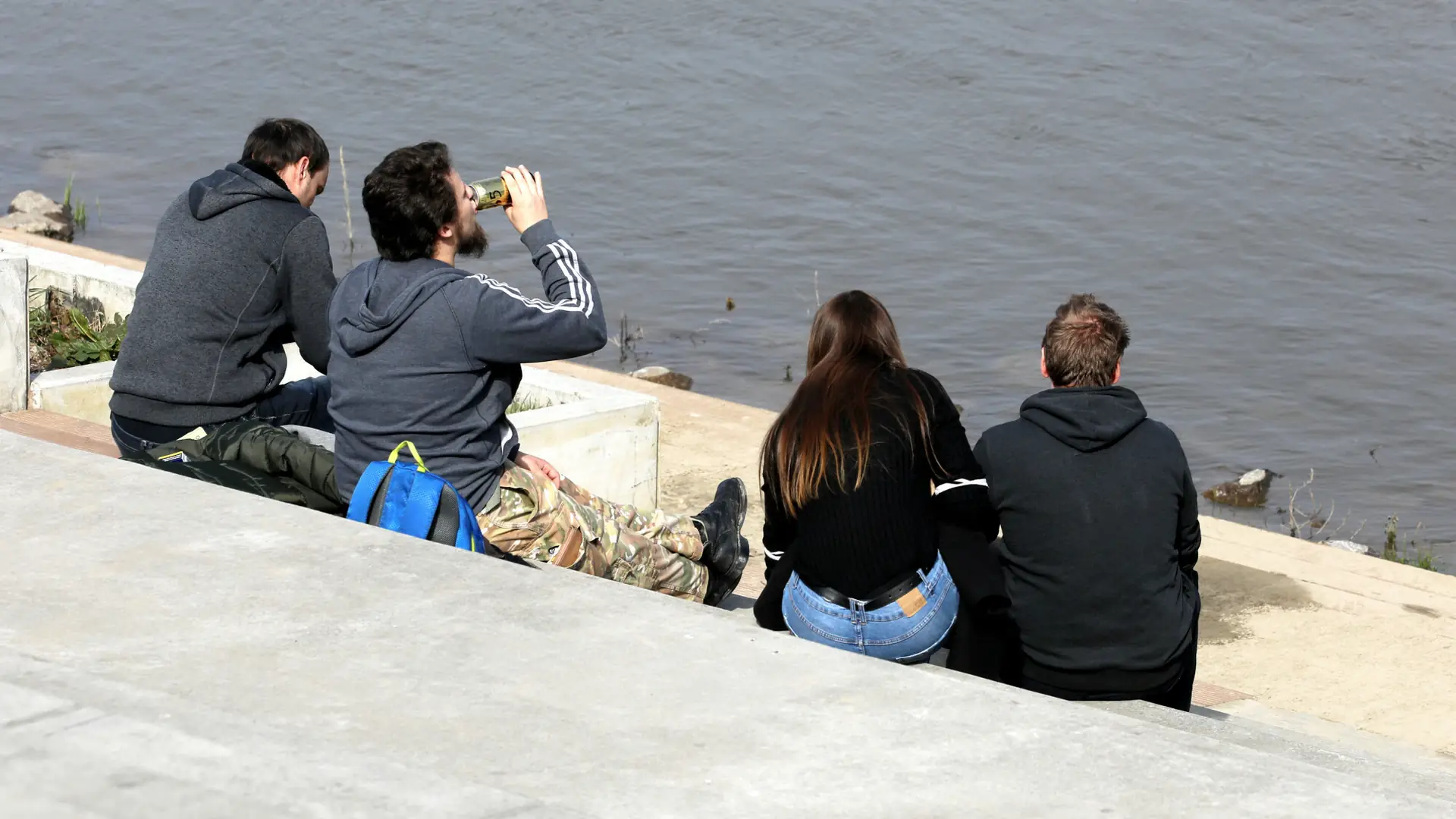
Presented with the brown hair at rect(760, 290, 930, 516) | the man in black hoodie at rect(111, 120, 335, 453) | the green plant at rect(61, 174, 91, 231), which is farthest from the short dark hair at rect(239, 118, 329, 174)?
the green plant at rect(61, 174, 91, 231)

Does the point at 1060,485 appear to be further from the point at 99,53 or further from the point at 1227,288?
the point at 99,53

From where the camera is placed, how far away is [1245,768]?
2.90m

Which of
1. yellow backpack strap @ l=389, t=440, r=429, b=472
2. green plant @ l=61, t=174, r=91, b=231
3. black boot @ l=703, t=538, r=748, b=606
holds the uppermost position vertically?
yellow backpack strap @ l=389, t=440, r=429, b=472

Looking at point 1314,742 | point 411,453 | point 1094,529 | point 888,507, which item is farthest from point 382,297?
point 1314,742

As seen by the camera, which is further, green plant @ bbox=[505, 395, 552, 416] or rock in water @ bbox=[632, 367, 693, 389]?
rock in water @ bbox=[632, 367, 693, 389]

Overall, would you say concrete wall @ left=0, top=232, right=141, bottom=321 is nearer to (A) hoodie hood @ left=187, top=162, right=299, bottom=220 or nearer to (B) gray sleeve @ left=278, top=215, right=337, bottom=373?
(A) hoodie hood @ left=187, top=162, right=299, bottom=220

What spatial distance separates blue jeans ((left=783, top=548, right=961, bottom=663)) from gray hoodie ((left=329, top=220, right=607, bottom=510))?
836 millimetres

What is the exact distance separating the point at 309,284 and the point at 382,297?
27.9 inches

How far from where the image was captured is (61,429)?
6254 millimetres

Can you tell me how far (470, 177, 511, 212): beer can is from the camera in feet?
14.8

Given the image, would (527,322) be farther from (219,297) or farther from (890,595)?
(219,297)

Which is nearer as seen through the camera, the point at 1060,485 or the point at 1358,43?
the point at 1060,485

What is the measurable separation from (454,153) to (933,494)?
A: 14810 millimetres

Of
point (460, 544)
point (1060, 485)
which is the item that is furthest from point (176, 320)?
point (1060, 485)
